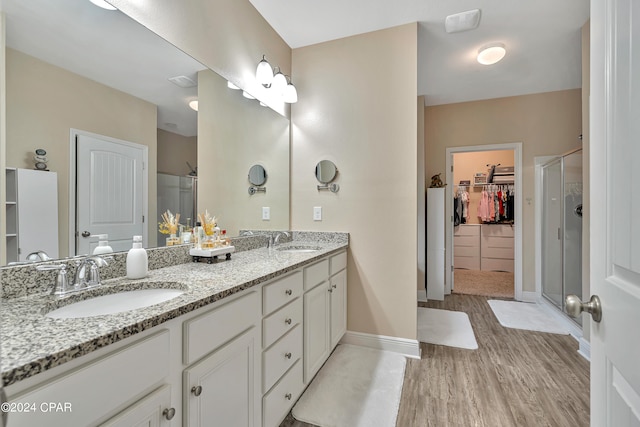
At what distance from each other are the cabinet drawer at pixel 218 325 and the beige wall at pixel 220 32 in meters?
1.40

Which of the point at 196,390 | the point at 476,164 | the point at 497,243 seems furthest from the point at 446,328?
the point at 476,164

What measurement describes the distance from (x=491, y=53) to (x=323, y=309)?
9.10 ft

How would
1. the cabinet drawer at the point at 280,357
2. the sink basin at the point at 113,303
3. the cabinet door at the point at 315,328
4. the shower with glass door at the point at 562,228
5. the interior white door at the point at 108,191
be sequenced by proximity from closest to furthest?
the sink basin at the point at 113,303
the interior white door at the point at 108,191
the cabinet drawer at the point at 280,357
the cabinet door at the point at 315,328
the shower with glass door at the point at 562,228

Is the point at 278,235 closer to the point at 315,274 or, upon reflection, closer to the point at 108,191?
the point at 315,274

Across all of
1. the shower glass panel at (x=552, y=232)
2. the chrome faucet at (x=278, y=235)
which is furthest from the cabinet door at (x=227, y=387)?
the shower glass panel at (x=552, y=232)

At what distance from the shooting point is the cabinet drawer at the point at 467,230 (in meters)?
5.83

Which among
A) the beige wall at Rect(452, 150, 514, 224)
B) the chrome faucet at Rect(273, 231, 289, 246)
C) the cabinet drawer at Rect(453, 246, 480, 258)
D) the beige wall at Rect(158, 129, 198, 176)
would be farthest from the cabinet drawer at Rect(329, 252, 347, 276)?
the beige wall at Rect(452, 150, 514, 224)

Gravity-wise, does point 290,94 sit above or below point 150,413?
above

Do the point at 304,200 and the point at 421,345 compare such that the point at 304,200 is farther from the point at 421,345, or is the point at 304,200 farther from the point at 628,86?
the point at 628,86

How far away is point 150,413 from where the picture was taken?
30.8 inches

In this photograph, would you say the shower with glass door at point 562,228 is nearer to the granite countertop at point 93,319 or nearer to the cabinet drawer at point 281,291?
the cabinet drawer at point 281,291

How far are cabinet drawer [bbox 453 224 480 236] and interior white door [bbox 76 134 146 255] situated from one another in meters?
5.82

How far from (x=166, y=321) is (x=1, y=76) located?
0.96 meters

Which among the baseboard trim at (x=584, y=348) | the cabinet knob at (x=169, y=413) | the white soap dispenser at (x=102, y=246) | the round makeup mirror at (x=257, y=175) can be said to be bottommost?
the baseboard trim at (x=584, y=348)
